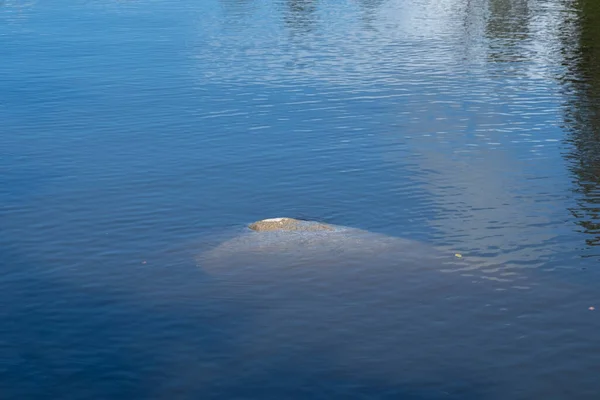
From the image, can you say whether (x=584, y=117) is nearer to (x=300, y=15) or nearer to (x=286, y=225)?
(x=286, y=225)

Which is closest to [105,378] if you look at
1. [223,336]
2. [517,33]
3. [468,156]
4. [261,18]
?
[223,336]

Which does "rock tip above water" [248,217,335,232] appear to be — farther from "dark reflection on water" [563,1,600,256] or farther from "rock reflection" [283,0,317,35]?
"rock reflection" [283,0,317,35]

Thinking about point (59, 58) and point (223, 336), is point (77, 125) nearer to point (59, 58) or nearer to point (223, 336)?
point (59, 58)

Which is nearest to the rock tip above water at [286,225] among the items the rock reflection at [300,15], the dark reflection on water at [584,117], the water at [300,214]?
the water at [300,214]

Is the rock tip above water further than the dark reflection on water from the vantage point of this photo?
No

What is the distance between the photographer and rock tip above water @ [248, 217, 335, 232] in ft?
68.6

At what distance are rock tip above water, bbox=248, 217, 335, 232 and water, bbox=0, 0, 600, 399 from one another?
1123 millimetres

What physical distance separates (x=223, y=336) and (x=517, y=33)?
3614 centimetres

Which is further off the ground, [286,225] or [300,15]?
[286,225]

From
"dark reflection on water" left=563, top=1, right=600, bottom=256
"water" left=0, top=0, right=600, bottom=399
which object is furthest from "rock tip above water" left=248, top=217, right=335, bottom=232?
"dark reflection on water" left=563, top=1, right=600, bottom=256

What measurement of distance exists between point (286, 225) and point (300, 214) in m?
1.69

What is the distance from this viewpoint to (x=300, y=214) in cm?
2269

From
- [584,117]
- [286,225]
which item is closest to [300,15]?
[584,117]

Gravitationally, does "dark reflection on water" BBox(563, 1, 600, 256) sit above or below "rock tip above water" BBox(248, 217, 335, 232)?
below
